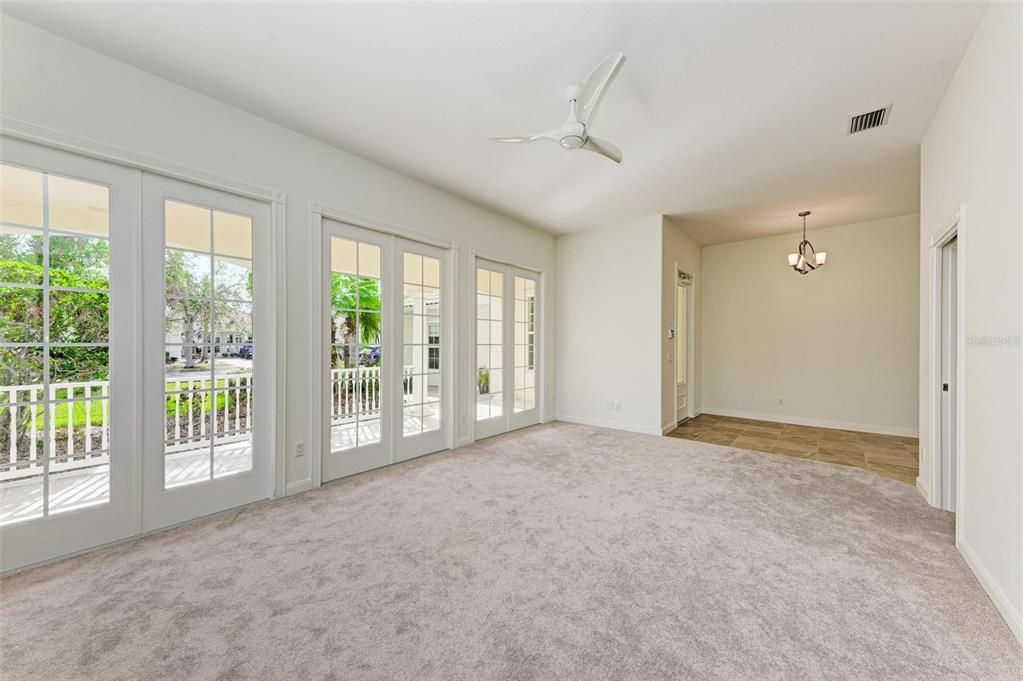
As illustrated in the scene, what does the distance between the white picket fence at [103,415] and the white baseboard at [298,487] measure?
1.67 ft

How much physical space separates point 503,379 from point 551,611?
3584 millimetres

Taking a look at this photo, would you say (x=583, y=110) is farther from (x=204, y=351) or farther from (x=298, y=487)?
(x=298, y=487)

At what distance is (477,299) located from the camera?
4875 millimetres

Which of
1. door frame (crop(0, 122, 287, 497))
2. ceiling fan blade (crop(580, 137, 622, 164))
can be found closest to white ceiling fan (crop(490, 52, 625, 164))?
ceiling fan blade (crop(580, 137, 622, 164))

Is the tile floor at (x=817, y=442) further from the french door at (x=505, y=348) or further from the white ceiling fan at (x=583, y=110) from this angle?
the white ceiling fan at (x=583, y=110)

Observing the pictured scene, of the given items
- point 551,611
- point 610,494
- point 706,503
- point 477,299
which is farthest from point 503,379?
point 551,611

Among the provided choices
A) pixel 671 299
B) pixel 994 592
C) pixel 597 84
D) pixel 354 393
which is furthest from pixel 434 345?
pixel 994 592

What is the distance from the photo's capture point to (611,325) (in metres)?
5.64

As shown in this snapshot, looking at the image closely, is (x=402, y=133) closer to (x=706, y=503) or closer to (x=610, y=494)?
(x=610, y=494)

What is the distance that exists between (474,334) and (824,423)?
5244 millimetres

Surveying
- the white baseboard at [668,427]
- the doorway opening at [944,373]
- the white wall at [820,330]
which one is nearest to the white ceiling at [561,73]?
the doorway opening at [944,373]

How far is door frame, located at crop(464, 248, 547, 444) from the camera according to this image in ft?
15.4

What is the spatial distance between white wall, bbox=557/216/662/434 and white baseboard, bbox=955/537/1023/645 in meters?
3.04

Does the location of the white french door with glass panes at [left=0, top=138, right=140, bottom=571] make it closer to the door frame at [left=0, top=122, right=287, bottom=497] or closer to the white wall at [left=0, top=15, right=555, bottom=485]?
the door frame at [left=0, top=122, right=287, bottom=497]
